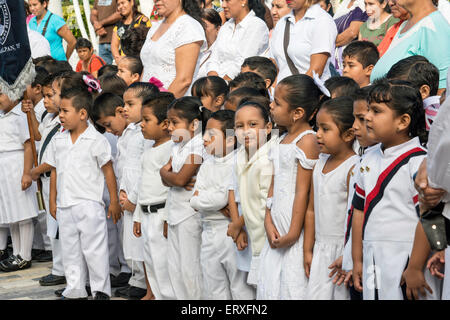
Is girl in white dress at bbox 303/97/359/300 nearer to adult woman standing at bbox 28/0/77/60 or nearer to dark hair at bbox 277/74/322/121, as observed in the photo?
dark hair at bbox 277/74/322/121

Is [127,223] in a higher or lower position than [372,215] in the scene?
lower

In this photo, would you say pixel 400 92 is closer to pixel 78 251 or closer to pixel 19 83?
pixel 78 251

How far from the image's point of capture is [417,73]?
3725mm

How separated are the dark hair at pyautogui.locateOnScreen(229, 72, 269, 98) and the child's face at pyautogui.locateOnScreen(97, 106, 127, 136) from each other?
1.14 meters

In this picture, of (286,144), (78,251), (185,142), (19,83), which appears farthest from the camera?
(19,83)

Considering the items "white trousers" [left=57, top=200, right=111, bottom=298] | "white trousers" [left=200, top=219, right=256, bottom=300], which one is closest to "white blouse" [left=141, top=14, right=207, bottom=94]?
"white trousers" [left=57, top=200, right=111, bottom=298]

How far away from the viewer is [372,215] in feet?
10.5

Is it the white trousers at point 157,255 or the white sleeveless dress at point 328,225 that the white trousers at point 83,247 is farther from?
the white sleeveless dress at point 328,225

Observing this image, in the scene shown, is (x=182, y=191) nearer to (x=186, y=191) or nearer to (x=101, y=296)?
(x=186, y=191)

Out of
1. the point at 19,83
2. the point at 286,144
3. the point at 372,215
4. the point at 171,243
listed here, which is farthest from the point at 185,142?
the point at 19,83

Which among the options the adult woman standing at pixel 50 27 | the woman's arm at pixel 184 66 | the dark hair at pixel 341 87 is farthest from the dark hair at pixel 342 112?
the adult woman standing at pixel 50 27

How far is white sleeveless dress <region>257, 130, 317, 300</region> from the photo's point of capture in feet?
12.4

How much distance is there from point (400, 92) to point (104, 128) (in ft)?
11.4

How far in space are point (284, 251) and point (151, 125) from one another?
1596 millimetres
